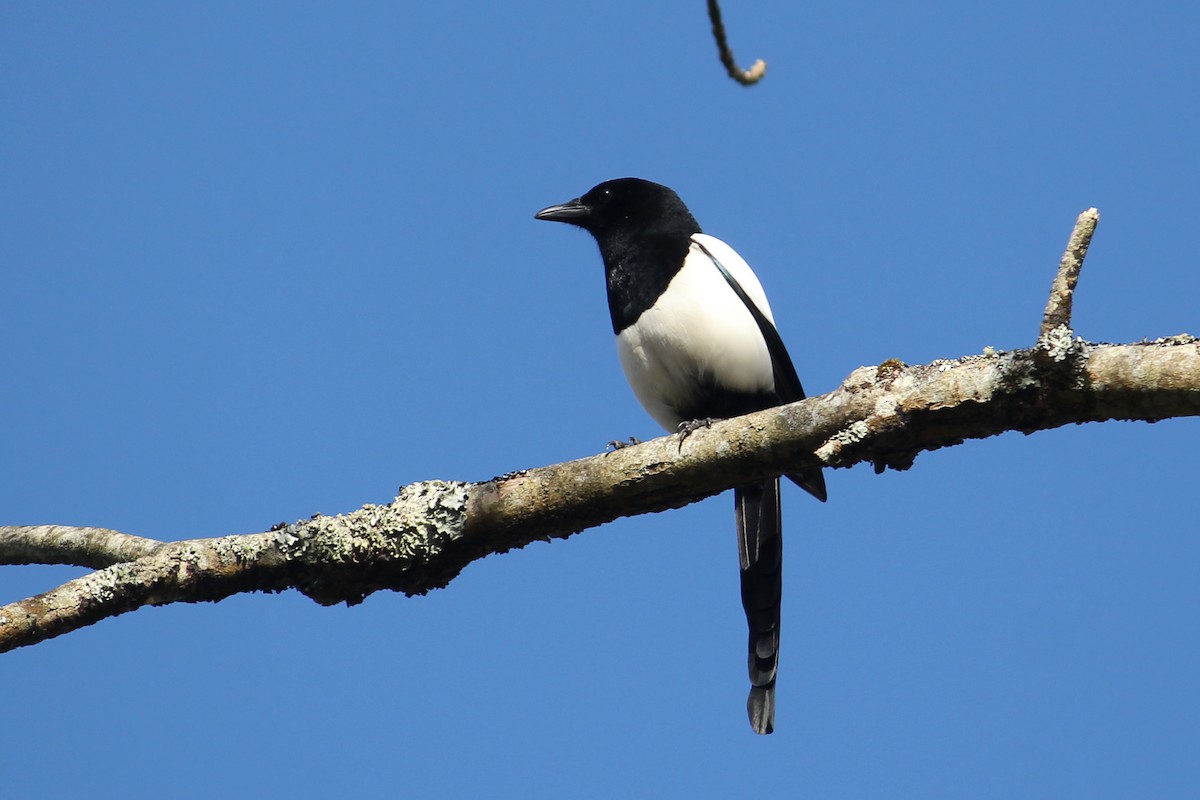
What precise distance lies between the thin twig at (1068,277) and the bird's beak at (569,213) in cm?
379

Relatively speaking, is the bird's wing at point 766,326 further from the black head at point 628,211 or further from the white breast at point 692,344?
the black head at point 628,211

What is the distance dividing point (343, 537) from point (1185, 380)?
2260 millimetres

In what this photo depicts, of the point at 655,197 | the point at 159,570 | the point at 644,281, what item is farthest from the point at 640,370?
the point at 159,570

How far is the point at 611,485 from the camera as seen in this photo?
333cm

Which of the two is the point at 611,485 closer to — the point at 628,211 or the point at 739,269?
the point at 739,269

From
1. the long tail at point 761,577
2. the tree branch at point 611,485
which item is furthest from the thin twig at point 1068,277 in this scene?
the long tail at point 761,577

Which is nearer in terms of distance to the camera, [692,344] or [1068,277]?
[1068,277]

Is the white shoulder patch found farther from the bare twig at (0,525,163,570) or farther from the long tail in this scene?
the bare twig at (0,525,163,570)

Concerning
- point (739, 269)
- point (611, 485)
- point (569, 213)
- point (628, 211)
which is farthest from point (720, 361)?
point (611, 485)

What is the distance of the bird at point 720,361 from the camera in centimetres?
509

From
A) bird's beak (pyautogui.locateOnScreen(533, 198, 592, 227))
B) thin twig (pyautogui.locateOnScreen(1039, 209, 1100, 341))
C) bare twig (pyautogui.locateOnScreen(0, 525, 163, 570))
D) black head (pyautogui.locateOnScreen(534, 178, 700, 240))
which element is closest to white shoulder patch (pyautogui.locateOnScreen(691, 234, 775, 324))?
black head (pyautogui.locateOnScreen(534, 178, 700, 240))

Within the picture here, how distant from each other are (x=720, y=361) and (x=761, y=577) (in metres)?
0.97

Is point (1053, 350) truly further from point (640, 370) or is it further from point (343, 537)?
point (640, 370)

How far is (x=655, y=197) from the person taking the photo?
616 cm
